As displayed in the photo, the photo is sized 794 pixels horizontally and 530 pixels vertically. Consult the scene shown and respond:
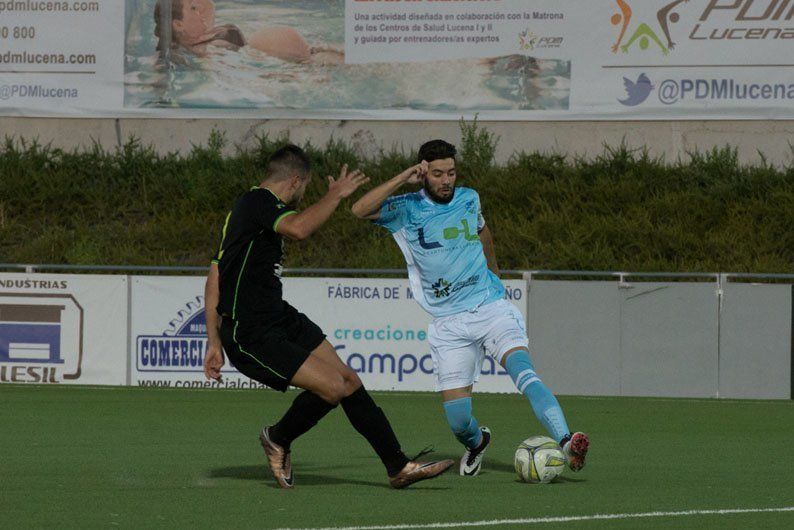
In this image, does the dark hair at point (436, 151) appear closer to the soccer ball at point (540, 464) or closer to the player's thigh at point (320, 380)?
the player's thigh at point (320, 380)

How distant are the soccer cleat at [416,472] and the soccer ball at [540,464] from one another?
57cm

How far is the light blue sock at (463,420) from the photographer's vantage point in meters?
8.52

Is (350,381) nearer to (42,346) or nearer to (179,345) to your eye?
(179,345)

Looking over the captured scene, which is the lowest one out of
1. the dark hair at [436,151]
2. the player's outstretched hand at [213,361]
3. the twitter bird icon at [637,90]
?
the player's outstretched hand at [213,361]

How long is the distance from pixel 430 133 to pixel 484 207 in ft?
7.12

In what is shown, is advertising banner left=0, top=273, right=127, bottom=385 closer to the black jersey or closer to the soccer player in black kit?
the soccer player in black kit

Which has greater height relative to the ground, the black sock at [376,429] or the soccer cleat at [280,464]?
the black sock at [376,429]

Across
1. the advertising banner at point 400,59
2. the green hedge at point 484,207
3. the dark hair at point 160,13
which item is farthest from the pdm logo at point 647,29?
the dark hair at point 160,13

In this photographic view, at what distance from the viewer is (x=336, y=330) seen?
1722 centimetres

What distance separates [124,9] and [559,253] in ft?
31.8

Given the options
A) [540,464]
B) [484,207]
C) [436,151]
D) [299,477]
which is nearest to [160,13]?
[484,207]

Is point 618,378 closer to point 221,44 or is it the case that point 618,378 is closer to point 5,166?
point 221,44

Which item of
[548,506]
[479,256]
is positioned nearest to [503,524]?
[548,506]

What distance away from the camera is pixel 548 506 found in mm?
7039
